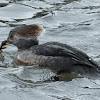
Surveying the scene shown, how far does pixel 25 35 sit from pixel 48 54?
100cm

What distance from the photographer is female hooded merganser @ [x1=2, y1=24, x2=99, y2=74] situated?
290 inches

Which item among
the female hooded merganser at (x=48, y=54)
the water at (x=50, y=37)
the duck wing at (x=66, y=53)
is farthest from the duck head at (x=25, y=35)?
the duck wing at (x=66, y=53)

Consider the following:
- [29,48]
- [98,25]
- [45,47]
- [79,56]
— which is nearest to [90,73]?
[79,56]

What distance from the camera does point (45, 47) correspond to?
777cm

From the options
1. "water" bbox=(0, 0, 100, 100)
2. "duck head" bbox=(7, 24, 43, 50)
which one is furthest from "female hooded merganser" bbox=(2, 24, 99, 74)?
"water" bbox=(0, 0, 100, 100)

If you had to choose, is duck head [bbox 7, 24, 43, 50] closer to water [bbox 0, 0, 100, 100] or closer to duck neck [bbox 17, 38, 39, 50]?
duck neck [bbox 17, 38, 39, 50]

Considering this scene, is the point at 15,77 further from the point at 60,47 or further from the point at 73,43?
the point at 73,43

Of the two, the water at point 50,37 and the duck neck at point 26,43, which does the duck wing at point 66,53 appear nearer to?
the water at point 50,37

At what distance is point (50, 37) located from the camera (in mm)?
10859

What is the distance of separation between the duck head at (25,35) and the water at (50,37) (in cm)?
29

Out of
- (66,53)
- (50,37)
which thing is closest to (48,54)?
(66,53)

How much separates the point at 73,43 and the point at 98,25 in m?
2.13

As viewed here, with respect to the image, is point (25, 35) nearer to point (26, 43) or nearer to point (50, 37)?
point (26, 43)

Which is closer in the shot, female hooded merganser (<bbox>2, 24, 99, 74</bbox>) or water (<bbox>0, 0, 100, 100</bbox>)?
water (<bbox>0, 0, 100, 100</bbox>)
